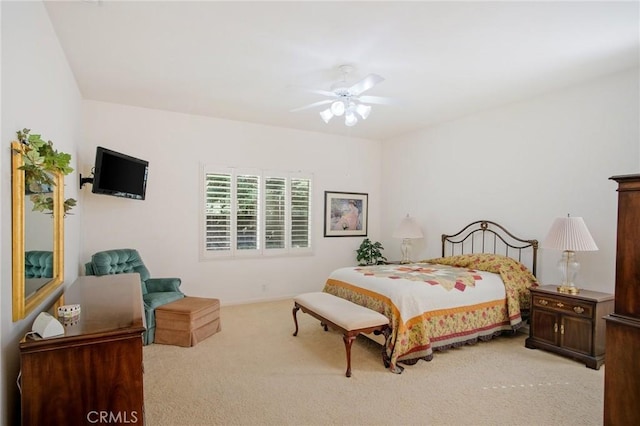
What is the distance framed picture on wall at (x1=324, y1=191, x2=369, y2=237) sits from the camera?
6.18 metres

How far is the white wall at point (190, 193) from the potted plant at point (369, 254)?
31 cm

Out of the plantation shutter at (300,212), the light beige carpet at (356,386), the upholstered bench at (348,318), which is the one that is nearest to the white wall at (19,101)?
the light beige carpet at (356,386)

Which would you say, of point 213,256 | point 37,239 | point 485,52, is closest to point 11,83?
point 37,239

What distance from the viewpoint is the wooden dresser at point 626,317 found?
5.24 feet

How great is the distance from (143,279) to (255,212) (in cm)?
187

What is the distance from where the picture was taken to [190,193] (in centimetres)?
507

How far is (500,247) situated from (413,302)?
2.00m

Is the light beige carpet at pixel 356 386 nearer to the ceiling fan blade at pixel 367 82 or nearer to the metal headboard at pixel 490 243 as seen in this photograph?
the metal headboard at pixel 490 243

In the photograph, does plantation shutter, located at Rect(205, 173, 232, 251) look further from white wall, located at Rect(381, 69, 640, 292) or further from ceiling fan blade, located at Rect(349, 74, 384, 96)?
white wall, located at Rect(381, 69, 640, 292)

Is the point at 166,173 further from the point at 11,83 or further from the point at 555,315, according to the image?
the point at 555,315

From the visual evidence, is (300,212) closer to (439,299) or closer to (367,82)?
(439,299)

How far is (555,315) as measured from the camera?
3.45 meters

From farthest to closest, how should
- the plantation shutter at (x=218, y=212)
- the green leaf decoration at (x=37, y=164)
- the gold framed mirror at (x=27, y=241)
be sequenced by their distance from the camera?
the plantation shutter at (x=218, y=212) → the green leaf decoration at (x=37, y=164) → the gold framed mirror at (x=27, y=241)

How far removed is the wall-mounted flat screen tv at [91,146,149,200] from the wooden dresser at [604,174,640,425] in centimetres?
432
